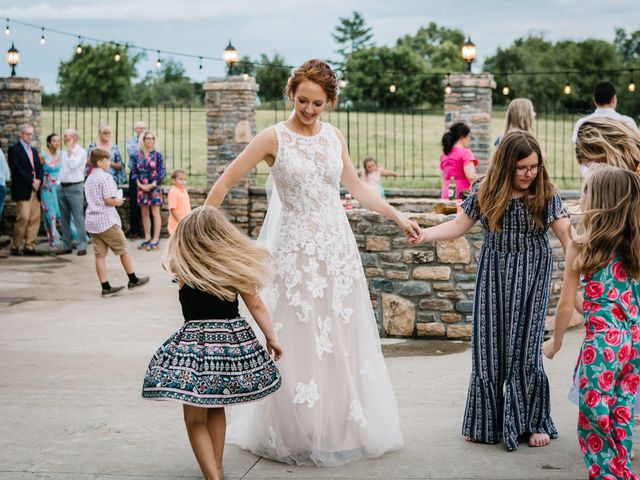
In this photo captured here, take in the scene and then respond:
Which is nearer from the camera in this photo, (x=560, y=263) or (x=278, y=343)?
(x=278, y=343)

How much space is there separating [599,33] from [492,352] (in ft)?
212

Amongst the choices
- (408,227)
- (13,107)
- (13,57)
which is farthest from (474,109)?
(408,227)

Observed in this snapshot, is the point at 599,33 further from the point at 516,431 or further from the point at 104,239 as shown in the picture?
the point at 516,431

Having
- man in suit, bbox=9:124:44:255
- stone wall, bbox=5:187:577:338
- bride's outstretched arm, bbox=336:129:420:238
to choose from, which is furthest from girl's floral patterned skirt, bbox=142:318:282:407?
man in suit, bbox=9:124:44:255

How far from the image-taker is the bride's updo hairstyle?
4.80 m

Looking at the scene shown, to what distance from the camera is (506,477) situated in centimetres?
450

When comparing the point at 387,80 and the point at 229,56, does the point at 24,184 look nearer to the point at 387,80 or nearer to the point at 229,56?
the point at 229,56

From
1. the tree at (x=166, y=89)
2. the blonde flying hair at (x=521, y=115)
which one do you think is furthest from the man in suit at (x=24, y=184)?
the tree at (x=166, y=89)

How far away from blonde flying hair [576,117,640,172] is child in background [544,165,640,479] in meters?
0.80

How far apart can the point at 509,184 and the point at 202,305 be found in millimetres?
1706

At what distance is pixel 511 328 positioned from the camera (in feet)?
16.3

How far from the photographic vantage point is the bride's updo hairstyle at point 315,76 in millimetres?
4805

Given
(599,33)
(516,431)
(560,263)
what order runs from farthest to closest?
(599,33) → (560,263) → (516,431)

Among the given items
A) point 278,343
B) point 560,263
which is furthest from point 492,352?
point 560,263
